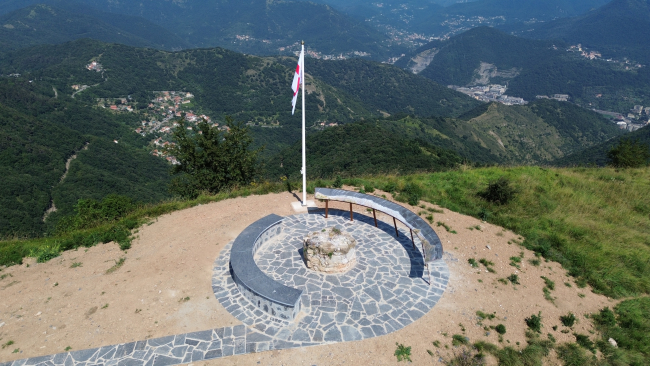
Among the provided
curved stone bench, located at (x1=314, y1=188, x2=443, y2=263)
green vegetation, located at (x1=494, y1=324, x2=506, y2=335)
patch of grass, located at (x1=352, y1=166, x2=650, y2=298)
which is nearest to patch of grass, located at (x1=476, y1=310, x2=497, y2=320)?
green vegetation, located at (x1=494, y1=324, x2=506, y2=335)

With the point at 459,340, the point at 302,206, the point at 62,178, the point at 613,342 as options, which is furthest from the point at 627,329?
the point at 62,178

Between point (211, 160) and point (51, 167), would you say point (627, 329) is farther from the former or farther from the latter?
point (51, 167)

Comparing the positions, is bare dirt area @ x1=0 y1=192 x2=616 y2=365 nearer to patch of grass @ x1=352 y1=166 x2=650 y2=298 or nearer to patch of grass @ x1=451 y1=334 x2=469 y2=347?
patch of grass @ x1=451 y1=334 x2=469 y2=347

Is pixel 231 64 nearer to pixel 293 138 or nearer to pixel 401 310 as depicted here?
pixel 293 138

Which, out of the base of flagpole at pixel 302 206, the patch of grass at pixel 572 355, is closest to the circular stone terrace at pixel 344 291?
the base of flagpole at pixel 302 206

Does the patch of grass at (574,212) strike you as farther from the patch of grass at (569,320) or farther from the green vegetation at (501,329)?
the green vegetation at (501,329)
